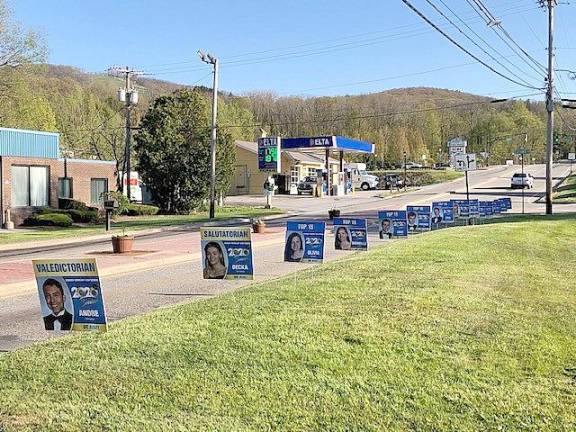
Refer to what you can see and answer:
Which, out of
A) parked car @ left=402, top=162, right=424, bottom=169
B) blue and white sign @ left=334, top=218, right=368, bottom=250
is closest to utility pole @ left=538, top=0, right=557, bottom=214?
blue and white sign @ left=334, top=218, right=368, bottom=250

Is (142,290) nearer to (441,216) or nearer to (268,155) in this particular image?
(441,216)

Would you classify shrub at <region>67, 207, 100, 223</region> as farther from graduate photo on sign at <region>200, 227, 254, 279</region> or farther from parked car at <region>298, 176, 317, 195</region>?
parked car at <region>298, 176, 317, 195</region>

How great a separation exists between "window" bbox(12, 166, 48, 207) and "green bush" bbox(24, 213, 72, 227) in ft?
3.71

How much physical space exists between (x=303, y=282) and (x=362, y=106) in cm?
11954

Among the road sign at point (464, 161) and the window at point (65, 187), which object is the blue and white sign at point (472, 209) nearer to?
the road sign at point (464, 161)

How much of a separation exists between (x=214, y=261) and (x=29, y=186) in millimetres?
27780

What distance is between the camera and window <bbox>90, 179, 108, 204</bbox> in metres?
41.4

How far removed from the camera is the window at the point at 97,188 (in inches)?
1631

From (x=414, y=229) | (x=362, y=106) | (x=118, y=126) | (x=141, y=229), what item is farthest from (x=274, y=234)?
(x=362, y=106)

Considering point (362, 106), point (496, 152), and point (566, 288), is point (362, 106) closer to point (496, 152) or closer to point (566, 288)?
point (496, 152)

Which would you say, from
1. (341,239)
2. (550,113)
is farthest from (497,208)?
(341,239)

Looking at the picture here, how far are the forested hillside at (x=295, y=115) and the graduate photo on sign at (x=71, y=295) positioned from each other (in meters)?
44.5

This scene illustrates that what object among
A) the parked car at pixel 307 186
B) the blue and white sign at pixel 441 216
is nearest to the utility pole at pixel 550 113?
the blue and white sign at pixel 441 216

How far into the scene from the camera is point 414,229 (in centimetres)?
2403
